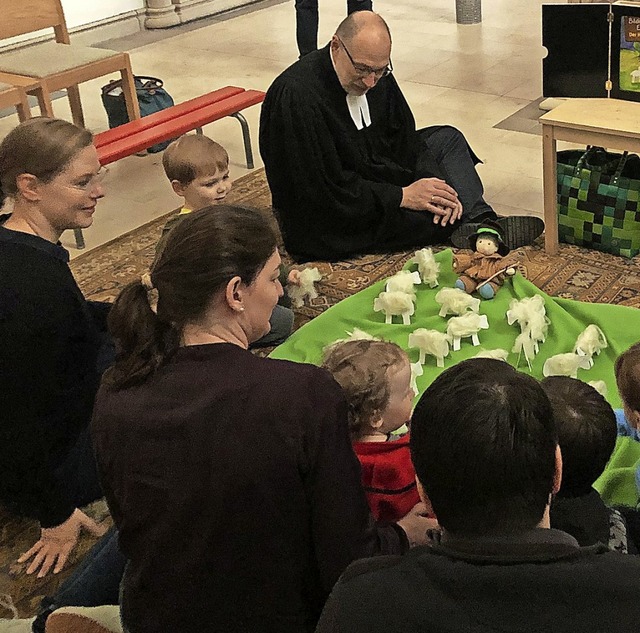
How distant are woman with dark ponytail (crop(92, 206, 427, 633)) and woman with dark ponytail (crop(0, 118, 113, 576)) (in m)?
0.67

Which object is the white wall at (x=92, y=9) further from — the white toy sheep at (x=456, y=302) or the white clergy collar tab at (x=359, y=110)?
the white toy sheep at (x=456, y=302)

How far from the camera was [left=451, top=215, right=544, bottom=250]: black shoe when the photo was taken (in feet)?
12.2

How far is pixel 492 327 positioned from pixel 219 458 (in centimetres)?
192

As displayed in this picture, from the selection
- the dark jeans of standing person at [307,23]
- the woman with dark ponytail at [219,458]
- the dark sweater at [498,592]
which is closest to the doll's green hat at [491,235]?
the woman with dark ponytail at [219,458]

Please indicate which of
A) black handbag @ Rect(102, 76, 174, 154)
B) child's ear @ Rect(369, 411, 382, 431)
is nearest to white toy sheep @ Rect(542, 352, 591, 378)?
child's ear @ Rect(369, 411, 382, 431)

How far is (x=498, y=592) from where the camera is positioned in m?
1.02

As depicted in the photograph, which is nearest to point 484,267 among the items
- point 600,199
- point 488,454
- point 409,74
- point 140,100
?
point 600,199

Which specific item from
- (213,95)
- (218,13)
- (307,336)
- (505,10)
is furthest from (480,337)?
(218,13)

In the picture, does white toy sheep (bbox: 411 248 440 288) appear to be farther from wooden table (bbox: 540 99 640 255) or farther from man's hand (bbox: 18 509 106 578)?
man's hand (bbox: 18 509 106 578)

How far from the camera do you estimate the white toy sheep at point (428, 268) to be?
3418 millimetres

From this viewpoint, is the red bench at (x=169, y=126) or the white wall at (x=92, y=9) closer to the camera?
the red bench at (x=169, y=126)

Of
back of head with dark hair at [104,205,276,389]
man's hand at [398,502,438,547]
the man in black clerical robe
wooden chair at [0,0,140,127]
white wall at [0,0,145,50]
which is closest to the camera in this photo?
back of head with dark hair at [104,205,276,389]

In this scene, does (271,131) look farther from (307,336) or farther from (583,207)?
(583,207)

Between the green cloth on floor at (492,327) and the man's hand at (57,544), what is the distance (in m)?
0.89
